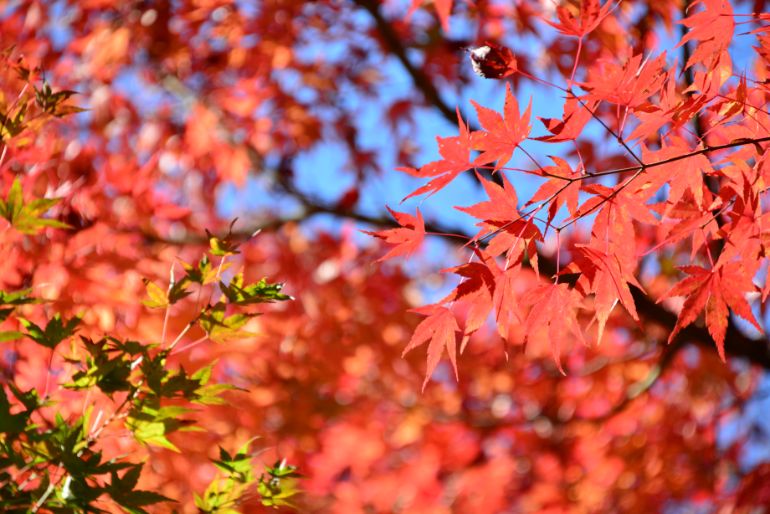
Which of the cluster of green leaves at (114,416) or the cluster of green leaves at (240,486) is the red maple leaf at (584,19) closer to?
the cluster of green leaves at (114,416)

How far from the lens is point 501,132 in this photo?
4.03ft

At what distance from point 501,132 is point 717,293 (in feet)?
1.36

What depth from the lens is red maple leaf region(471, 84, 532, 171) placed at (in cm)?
121

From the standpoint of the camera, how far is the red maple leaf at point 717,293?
1.16 metres

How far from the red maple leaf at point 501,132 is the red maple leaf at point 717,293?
1.06 ft

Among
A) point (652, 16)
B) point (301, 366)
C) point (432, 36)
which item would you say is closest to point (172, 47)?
point (432, 36)

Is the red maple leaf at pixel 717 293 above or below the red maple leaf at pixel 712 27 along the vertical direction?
below

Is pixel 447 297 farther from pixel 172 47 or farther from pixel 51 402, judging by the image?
pixel 172 47

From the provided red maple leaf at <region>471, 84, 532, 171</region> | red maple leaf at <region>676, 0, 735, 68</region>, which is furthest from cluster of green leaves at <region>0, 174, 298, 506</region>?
red maple leaf at <region>676, 0, 735, 68</region>

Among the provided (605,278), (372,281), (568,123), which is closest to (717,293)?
(605,278)

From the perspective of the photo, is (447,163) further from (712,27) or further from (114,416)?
(114,416)

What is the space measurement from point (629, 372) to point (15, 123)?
13.1ft

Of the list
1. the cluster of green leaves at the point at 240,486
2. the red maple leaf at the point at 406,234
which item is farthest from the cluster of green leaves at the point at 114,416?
the red maple leaf at the point at 406,234

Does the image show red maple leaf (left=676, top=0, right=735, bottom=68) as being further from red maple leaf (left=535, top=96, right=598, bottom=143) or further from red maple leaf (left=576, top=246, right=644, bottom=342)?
red maple leaf (left=576, top=246, right=644, bottom=342)
